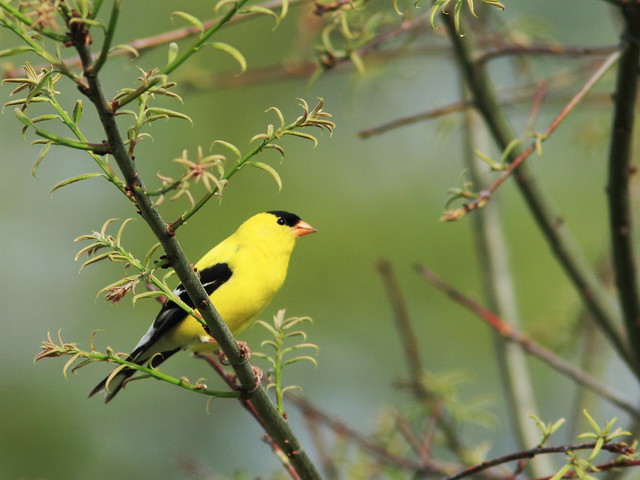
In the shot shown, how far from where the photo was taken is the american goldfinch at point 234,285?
9.89ft

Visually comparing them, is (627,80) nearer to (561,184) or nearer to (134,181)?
(134,181)

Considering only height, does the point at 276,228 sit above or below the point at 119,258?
above

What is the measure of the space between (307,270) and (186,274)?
6.04 m

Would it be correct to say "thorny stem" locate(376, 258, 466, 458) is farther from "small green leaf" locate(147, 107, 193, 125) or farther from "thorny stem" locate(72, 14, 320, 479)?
"small green leaf" locate(147, 107, 193, 125)

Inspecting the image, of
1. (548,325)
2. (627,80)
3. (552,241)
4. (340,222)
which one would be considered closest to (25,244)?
(340,222)

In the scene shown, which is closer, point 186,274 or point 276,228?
point 186,274

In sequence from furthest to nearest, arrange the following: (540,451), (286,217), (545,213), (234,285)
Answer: (286,217) < (234,285) < (545,213) < (540,451)

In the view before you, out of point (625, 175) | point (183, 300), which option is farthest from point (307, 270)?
point (625, 175)

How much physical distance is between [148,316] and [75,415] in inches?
61.4

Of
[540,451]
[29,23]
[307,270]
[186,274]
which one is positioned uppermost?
[307,270]

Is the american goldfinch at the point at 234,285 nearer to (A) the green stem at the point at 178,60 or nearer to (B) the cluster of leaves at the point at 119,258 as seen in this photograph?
(B) the cluster of leaves at the point at 119,258

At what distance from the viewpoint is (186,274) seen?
141 centimetres

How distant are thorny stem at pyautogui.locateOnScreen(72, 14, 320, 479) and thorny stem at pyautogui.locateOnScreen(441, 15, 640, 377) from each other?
1.30 metres

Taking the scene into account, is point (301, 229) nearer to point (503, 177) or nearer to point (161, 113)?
point (503, 177)
